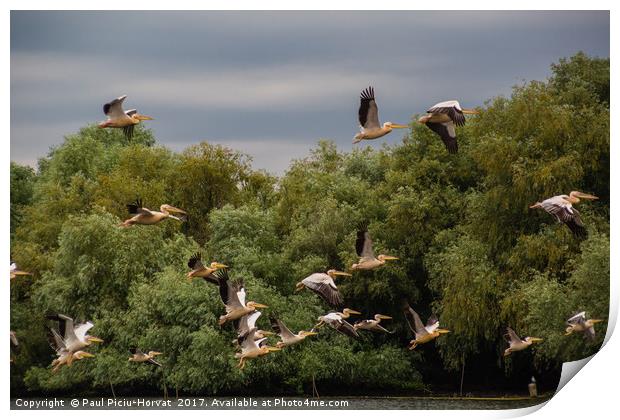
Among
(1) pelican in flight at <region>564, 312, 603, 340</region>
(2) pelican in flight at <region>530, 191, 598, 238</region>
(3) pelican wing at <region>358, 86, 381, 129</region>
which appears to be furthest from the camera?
(1) pelican in flight at <region>564, 312, 603, 340</region>

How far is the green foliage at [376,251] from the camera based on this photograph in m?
37.5

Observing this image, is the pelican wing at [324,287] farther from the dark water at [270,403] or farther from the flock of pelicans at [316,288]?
the dark water at [270,403]

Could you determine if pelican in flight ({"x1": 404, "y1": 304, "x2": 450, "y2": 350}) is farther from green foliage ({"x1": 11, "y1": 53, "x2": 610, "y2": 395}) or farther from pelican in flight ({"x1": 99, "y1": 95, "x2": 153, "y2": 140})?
pelican in flight ({"x1": 99, "y1": 95, "x2": 153, "y2": 140})

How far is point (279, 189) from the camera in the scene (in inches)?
1903

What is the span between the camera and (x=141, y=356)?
40125mm

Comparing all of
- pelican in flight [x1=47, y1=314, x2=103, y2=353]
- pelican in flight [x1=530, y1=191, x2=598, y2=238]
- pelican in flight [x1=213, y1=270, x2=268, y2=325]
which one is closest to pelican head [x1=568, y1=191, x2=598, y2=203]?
pelican in flight [x1=530, y1=191, x2=598, y2=238]

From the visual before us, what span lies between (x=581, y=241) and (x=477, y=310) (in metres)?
3.47

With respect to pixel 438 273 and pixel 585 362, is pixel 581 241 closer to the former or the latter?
pixel 585 362

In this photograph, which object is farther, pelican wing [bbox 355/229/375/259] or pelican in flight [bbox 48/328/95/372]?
pelican in flight [bbox 48/328/95/372]

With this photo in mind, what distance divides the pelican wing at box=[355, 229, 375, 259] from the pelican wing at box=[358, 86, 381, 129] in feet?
12.1

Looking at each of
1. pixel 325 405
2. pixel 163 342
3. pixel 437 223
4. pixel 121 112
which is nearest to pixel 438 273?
pixel 437 223

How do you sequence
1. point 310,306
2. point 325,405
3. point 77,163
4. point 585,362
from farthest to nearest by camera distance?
point 77,163, point 310,306, point 325,405, point 585,362

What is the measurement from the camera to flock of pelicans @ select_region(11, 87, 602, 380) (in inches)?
1240

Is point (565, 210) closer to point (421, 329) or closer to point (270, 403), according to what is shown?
point (421, 329)
